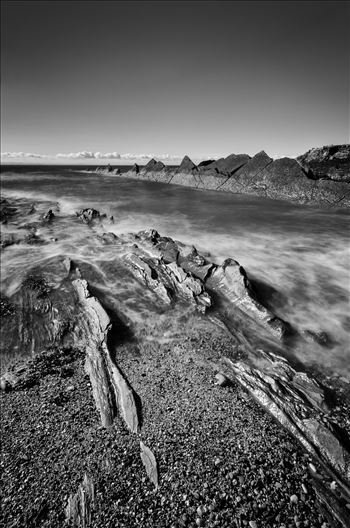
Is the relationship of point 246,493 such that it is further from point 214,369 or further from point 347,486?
point 214,369

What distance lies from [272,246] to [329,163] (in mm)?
24109

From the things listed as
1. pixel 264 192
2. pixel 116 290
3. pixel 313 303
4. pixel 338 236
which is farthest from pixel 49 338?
pixel 264 192

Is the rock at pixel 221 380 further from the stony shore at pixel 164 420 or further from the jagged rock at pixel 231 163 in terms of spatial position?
the jagged rock at pixel 231 163

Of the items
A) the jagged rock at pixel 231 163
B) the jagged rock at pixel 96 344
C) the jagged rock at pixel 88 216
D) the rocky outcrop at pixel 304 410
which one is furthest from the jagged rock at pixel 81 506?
the jagged rock at pixel 231 163

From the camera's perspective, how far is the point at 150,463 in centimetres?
514

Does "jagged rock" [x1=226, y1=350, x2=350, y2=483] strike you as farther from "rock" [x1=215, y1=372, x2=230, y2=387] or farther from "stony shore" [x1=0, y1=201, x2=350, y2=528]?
"rock" [x1=215, y1=372, x2=230, y2=387]

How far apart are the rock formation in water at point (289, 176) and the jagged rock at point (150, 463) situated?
119 ft

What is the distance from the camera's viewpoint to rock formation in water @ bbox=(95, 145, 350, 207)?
3403 centimetres

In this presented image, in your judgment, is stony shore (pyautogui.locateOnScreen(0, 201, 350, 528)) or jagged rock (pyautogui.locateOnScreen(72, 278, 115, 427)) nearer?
stony shore (pyautogui.locateOnScreen(0, 201, 350, 528))

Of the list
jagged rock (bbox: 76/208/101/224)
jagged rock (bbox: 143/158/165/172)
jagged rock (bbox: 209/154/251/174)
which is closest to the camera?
jagged rock (bbox: 76/208/101/224)

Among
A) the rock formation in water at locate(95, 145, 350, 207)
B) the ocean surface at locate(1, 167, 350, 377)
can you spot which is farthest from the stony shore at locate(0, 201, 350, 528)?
the rock formation in water at locate(95, 145, 350, 207)

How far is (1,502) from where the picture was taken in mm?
4672

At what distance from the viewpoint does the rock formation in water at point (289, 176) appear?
34031mm

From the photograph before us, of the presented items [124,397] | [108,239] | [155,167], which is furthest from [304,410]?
[155,167]
